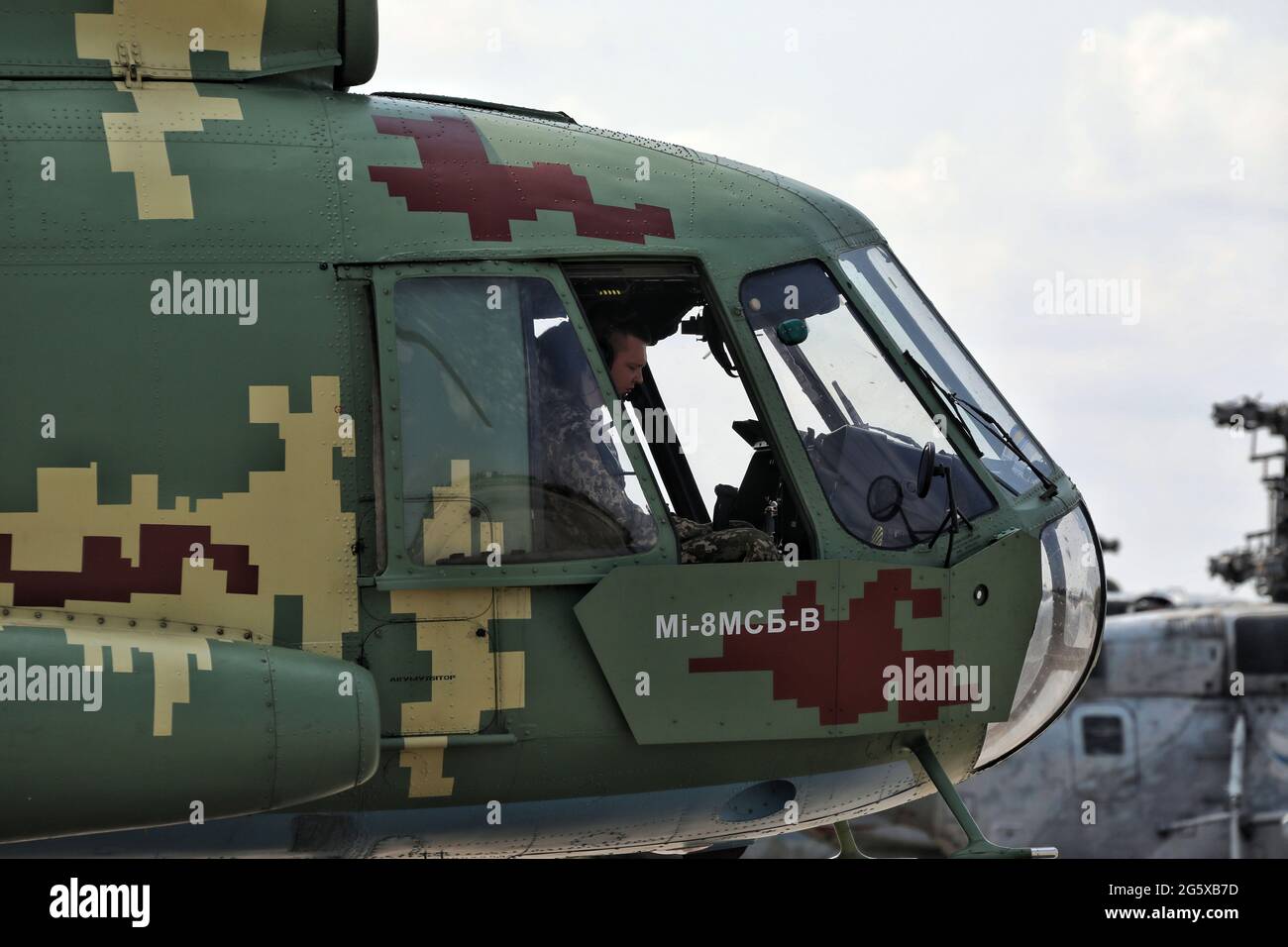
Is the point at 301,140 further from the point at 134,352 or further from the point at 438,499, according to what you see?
the point at 438,499

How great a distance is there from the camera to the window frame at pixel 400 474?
18.8 ft

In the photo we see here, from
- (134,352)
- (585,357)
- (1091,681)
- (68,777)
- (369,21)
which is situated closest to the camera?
(68,777)

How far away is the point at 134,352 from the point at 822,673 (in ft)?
8.58

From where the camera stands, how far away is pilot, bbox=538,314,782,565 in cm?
597

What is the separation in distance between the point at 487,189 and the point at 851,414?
161 cm

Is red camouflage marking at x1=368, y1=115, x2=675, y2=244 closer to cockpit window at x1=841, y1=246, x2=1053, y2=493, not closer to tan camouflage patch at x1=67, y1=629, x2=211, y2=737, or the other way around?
cockpit window at x1=841, y1=246, x2=1053, y2=493

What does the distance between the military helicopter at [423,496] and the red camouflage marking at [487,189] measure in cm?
2

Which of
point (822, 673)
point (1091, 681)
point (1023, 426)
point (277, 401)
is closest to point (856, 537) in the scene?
point (822, 673)

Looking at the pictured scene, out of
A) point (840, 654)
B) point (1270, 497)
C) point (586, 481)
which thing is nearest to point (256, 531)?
point (586, 481)

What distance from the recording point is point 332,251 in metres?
5.93

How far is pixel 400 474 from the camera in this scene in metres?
5.78

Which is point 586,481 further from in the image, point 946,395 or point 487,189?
point 946,395

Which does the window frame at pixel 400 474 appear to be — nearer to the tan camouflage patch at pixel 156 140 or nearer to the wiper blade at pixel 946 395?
the tan camouflage patch at pixel 156 140

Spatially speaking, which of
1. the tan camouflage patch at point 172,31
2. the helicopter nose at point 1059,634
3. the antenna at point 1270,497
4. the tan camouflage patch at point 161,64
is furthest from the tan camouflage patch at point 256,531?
the antenna at point 1270,497
